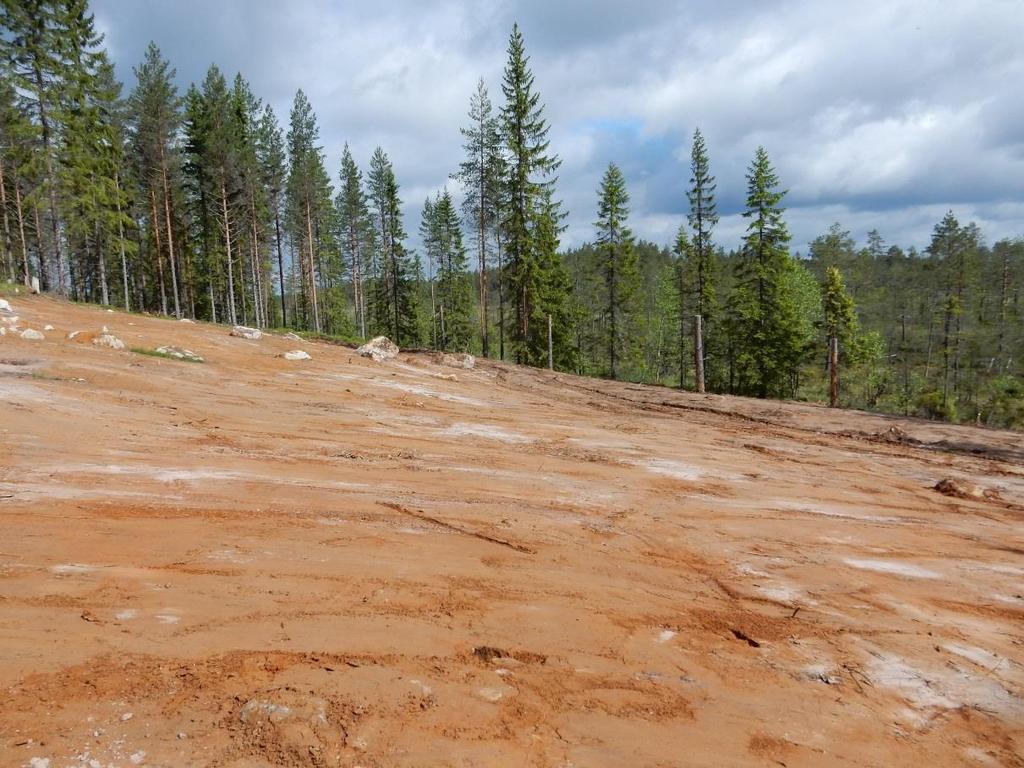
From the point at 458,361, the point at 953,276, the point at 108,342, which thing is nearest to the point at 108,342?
the point at 108,342

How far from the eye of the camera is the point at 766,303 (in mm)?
31984

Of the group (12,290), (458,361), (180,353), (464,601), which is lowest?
(464,601)

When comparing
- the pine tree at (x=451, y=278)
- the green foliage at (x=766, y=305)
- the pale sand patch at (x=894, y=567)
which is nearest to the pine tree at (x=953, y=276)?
the green foliage at (x=766, y=305)

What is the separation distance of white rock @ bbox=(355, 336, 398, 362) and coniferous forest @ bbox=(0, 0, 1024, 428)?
10.6 metres

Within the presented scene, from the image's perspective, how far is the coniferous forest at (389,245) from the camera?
28406 mm

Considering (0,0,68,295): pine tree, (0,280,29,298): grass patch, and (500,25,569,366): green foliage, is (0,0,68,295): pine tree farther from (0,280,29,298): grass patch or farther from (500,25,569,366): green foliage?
(500,25,569,366): green foliage

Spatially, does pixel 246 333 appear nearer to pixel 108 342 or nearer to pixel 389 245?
pixel 108 342

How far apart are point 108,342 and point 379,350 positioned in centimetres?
899

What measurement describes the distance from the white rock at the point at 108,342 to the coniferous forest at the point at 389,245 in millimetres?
17663

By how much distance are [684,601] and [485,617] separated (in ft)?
5.96

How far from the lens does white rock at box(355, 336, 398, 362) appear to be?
19938 millimetres

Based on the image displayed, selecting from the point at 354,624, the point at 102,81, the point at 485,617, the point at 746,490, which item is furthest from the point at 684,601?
the point at 102,81

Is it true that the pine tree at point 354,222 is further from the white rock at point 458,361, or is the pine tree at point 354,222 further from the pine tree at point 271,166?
the white rock at point 458,361

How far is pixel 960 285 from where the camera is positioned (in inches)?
1992
